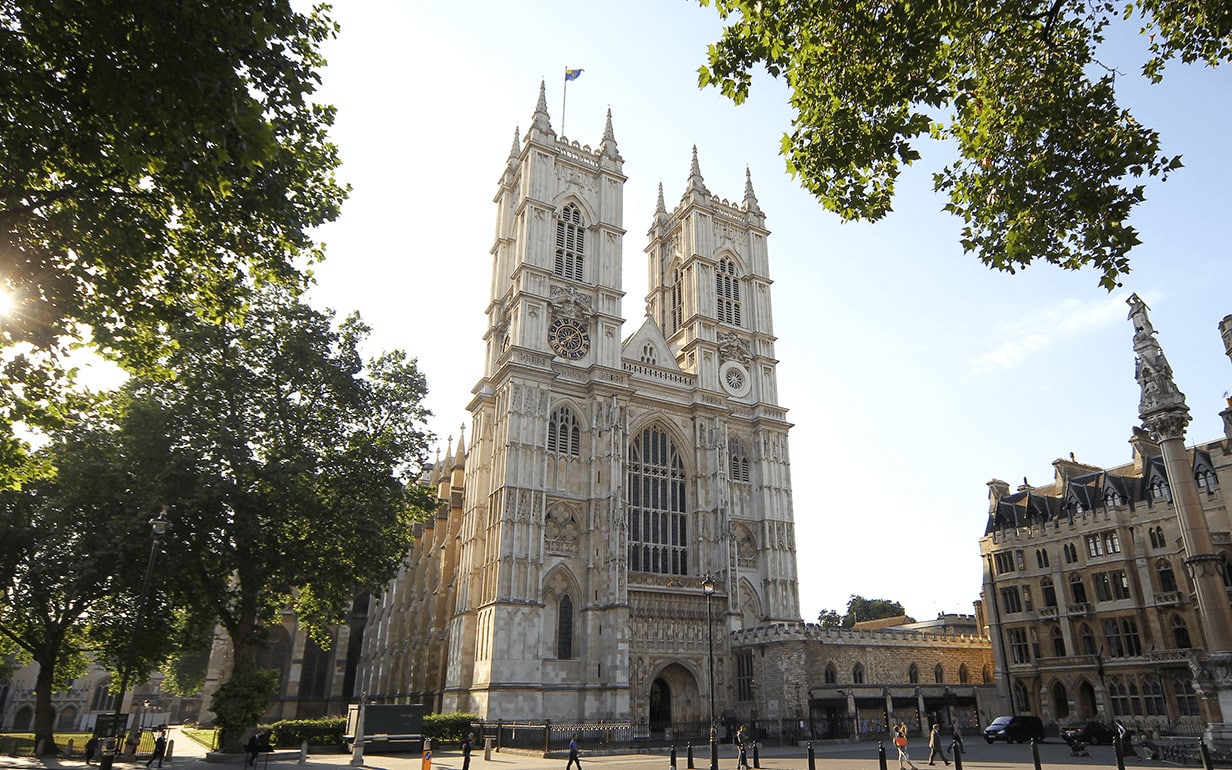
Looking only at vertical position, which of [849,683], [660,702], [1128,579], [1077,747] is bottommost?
[1077,747]

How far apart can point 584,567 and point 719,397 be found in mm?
13799

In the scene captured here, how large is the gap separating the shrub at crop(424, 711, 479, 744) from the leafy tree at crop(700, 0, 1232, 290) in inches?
1083

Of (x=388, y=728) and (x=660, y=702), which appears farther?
(x=660, y=702)

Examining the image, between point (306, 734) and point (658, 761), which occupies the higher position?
point (306, 734)

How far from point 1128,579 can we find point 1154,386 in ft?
40.9

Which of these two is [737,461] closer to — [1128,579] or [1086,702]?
[1128,579]

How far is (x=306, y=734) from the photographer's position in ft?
95.1

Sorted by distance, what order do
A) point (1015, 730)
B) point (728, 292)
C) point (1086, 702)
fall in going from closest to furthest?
1. point (1015, 730)
2. point (1086, 702)
3. point (728, 292)

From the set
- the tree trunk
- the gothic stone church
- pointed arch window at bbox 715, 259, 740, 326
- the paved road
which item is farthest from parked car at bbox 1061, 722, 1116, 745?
the tree trunk

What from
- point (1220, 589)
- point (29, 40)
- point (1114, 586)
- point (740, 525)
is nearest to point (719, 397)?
point (740, 525)

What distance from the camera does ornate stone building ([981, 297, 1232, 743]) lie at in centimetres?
2627

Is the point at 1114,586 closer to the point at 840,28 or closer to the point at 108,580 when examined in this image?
the point at 840,28

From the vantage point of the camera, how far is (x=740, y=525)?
1745 inches

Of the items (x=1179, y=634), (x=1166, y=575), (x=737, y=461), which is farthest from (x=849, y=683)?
(x=1166, y=575)
